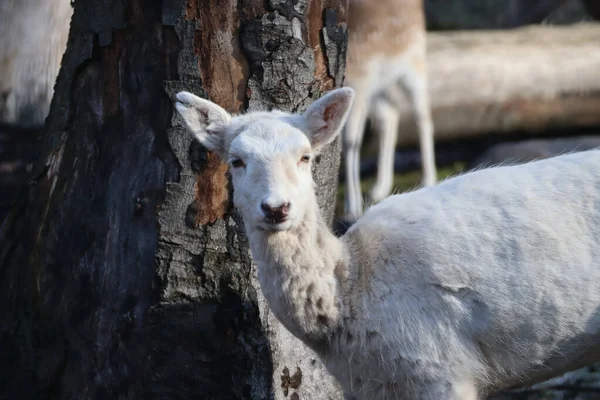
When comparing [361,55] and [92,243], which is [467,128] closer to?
[361,55]

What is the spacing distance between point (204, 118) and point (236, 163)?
276mm

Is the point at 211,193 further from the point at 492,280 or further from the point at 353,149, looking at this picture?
the point at 353,149

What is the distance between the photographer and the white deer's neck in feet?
13.3

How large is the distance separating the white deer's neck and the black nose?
198 millimetres

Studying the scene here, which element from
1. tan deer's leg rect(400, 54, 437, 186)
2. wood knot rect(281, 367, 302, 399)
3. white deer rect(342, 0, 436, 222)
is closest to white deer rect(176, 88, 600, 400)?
wood knot rect(281, 367, 302, 399)

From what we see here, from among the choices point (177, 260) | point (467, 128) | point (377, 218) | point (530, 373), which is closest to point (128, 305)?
point (177, 260)

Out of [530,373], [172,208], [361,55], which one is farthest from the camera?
[361,55]

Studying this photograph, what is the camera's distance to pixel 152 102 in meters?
4.62

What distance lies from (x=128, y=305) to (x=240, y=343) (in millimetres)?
578

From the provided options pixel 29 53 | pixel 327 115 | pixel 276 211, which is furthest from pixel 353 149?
pixel 276 211

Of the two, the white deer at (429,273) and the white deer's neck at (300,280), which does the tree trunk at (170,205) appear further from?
the white deer's neck at (300,280)

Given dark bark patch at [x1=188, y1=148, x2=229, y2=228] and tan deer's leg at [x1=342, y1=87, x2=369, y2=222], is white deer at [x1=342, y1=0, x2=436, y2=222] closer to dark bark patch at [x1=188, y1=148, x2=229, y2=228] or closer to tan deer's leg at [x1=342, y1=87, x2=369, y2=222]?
tan deer's leg at [x1=342, y1=87, x2=369, y2=222]

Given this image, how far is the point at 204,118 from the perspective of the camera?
4.26 metres

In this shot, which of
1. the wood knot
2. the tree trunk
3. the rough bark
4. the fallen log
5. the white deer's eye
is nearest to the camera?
the white deer's eye
